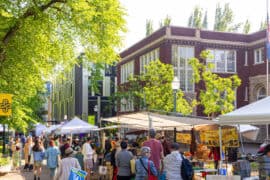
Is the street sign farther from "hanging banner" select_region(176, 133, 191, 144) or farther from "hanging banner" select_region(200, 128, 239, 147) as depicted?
"hanging banner" select_region(176, 133, 191, 144)

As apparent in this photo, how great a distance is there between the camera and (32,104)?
38062 millimetres

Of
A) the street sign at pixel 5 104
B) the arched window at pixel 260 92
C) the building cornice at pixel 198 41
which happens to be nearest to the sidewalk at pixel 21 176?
the street sign at pixel 5 104

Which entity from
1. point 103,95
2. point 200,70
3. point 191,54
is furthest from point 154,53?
point 103,95

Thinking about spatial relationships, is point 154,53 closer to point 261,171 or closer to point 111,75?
point 111,75

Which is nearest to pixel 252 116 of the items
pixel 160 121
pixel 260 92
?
pixel 160 121

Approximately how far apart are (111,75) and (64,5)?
49.5 meters

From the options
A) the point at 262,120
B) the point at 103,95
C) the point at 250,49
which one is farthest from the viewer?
the point at 103,95

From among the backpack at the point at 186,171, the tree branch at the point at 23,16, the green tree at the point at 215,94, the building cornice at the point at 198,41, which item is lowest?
the backpack at the point at 186,171

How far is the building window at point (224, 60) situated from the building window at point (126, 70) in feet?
34.7

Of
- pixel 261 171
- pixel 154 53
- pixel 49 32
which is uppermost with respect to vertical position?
pixel 154 53

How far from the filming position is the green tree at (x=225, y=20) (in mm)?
65875

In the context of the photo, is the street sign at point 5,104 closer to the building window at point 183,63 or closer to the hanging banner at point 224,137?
the hanging banner at point 224,137

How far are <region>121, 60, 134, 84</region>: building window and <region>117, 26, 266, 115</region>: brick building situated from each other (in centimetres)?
516

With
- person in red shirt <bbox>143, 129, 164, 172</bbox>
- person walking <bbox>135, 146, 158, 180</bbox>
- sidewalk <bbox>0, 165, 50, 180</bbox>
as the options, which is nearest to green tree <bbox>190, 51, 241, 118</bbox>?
sidewalk <bbox>0, 165, 50, 180</bbox>
